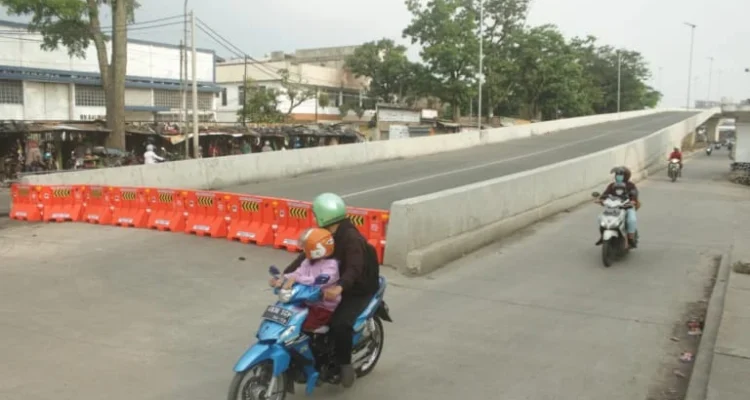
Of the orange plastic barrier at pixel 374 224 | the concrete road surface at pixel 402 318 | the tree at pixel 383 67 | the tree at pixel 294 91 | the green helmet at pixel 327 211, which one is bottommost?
the concrete road surface at pixel 402 318

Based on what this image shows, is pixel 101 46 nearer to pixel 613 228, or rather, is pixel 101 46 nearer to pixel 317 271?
pixel 613 228

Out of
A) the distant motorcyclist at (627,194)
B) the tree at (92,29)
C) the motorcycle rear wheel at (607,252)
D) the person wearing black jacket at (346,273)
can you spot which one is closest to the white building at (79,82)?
the tree at (92,29)

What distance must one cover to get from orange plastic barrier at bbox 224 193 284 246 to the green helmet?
6735mm

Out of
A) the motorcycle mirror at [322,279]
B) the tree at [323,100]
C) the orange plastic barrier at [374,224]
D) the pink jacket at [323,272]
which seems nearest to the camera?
the motorcycle mirror at [322,279]

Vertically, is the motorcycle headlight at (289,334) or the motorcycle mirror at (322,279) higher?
the motorcycle mirror at (322,279)

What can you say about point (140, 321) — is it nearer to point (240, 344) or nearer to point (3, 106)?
point (240, 344)

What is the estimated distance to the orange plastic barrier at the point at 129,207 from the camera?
46.1 feet

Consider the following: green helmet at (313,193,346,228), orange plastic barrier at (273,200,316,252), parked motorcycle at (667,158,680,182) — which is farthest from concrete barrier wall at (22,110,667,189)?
green helmet at (313,193,346,228)

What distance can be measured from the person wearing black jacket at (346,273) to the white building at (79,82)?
33500 millimetres

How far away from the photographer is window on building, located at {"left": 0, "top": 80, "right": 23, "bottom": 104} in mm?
33812

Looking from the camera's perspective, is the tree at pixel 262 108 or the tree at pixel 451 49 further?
the tree at pixel 451 49

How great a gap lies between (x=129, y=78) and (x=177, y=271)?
1361 inches

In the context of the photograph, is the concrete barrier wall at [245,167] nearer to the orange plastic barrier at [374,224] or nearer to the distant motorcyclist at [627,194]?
the orange plastic barrier at [374,224]

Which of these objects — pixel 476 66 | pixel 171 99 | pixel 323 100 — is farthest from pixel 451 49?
pixel 171 99
